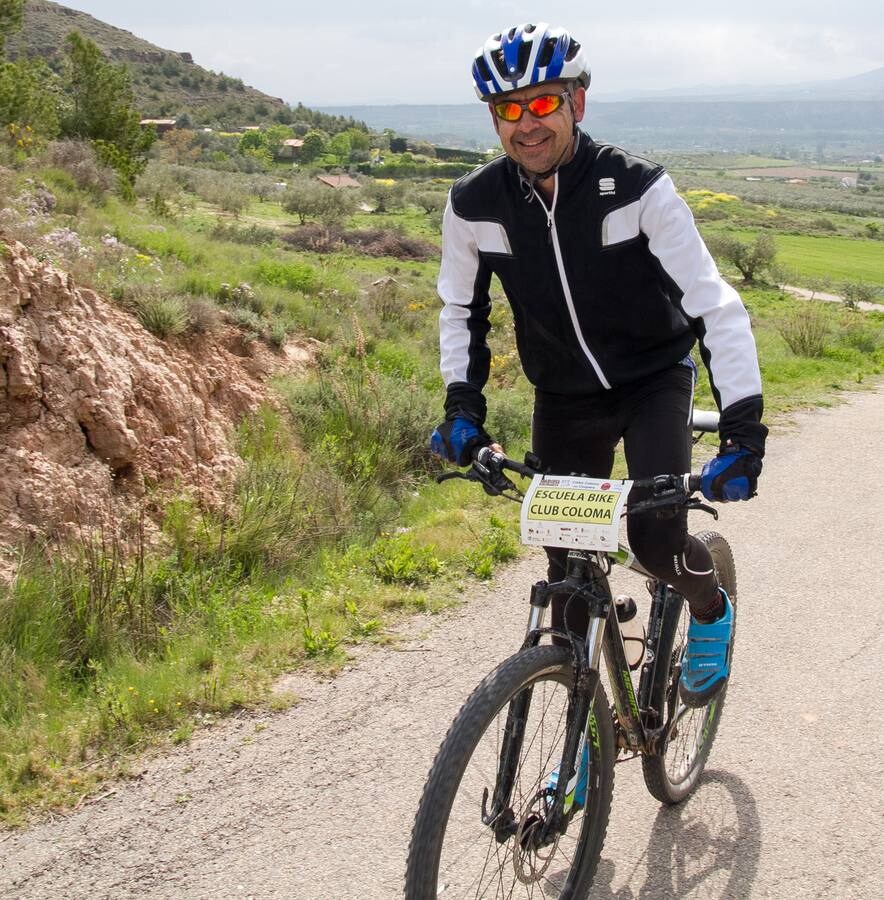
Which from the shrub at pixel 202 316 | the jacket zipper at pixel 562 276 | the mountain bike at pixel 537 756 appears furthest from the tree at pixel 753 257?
the mountain bike at pixel 537 756

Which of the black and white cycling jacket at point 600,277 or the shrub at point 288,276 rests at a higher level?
the black and white cycling jacket at point 600,277

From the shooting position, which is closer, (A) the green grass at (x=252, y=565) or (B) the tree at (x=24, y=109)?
(A) the green grass at (x=252, y=565)

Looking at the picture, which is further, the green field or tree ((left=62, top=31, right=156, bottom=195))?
the green field

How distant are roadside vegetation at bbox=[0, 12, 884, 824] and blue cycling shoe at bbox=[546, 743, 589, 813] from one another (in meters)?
1.77

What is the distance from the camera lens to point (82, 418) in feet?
19.9

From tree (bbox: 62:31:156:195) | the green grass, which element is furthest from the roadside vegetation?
tree (bbox: 62:31:156:195)

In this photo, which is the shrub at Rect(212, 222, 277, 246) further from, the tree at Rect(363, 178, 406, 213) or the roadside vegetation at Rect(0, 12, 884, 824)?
the tree at Rect(363, 178, 406, 213)

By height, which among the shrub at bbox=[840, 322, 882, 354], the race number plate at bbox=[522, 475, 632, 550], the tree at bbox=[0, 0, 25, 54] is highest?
the tree at bbox=[0, 0, 25, 54]

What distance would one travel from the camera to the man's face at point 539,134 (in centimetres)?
301

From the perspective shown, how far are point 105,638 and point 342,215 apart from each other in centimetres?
4416

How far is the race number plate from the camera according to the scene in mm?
2584

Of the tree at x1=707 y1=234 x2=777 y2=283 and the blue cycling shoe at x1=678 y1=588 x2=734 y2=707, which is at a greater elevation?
the tree at x1=707 y1=234 x2=777 y2=283

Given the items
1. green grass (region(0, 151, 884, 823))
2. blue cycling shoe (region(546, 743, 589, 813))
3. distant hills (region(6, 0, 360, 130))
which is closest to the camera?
blue cycling shoe (region(546, 743, 589, 813))

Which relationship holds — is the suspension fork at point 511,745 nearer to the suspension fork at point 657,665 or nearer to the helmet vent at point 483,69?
the suspension fork at point 657,665
